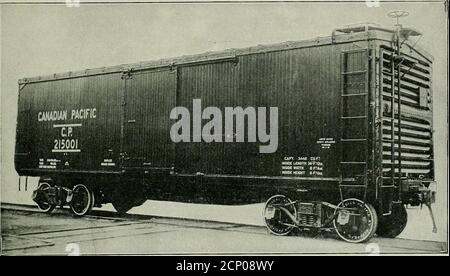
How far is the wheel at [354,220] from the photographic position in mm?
10680

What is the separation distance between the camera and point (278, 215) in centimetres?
1181

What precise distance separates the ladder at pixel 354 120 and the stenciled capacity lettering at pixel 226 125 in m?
1.58

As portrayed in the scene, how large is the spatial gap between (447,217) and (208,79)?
19.8 feet

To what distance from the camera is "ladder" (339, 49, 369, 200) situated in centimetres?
1058

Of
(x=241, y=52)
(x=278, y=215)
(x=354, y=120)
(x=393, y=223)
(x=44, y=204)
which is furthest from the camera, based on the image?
(x=44, y=204)

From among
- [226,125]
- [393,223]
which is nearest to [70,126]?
[226,125]

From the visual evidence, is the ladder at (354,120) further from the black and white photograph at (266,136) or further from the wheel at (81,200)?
the wheel at (81,200)

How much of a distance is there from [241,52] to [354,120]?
10.3 feet

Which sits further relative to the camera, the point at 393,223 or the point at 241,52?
the point at 241,52

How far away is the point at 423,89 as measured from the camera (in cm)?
1209

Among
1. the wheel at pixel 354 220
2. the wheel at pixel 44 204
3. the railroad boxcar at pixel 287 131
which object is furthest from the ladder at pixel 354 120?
the wheel at pixel 44 204

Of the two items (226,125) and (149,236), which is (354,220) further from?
(149,236)

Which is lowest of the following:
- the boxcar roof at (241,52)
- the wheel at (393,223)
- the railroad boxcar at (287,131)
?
the wheel at (393,223)

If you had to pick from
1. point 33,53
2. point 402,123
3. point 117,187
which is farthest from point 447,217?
point 33,53
